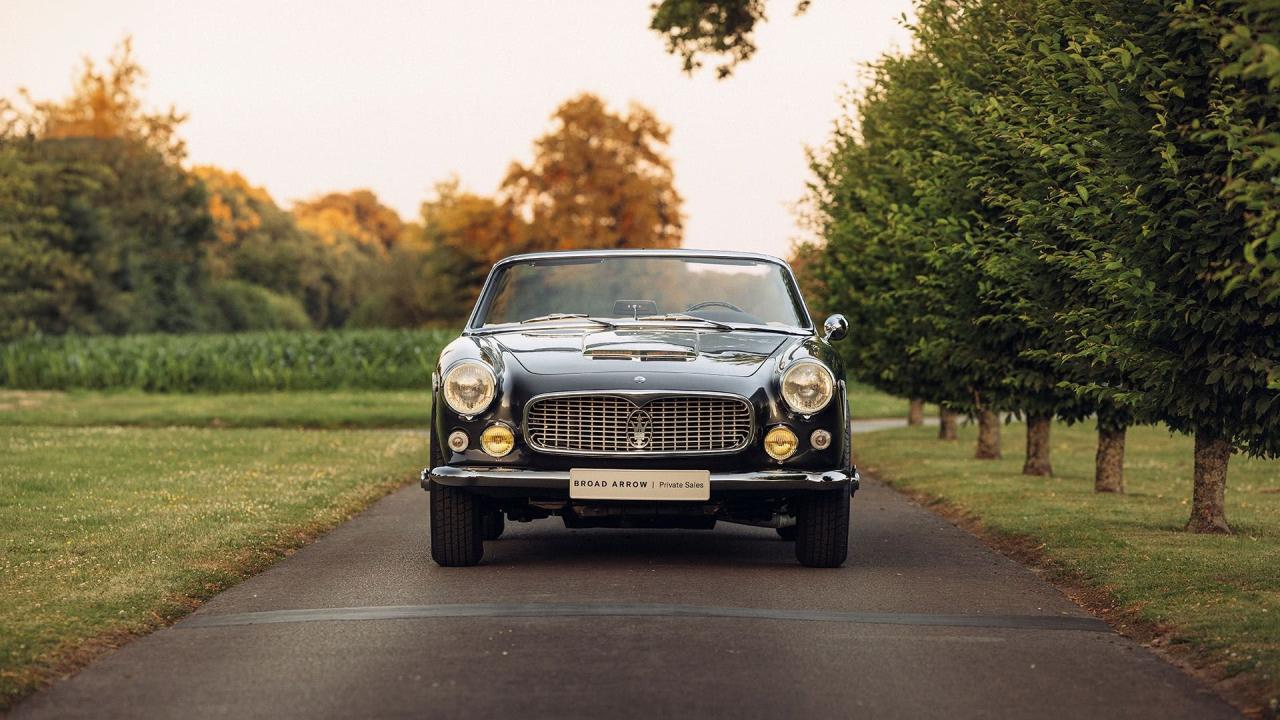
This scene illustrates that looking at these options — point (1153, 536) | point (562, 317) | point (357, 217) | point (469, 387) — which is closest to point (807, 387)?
point (469, 387)

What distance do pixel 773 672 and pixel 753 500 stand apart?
3.09 m

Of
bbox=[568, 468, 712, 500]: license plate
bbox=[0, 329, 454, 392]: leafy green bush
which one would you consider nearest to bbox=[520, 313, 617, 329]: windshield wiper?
bbox=[568, 468, 712, 500]: license plate

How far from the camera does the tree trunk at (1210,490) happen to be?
11.9 metres

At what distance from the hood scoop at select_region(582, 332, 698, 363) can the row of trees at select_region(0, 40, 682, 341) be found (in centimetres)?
4607

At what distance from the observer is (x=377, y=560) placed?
389 inches

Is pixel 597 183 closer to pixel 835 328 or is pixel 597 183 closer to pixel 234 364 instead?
pixel 234 364

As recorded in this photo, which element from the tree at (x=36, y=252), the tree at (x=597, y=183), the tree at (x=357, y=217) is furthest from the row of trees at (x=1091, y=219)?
the tree at (x=357, y=217)

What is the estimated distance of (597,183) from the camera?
222 feet

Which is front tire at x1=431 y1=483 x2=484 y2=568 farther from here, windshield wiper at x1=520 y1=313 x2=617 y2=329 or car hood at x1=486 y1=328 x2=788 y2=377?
windshield wiper at x1=520 y1=313 x2=617 y2=329

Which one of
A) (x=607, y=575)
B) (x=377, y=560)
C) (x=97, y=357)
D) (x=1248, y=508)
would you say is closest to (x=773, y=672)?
(x=607, y=575)

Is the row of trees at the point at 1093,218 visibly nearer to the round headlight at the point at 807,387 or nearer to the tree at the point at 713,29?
the round headlight at the point at 807,387

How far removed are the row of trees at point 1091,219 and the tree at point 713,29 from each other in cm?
746

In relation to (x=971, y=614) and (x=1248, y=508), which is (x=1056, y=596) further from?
(x=1248, y=508)

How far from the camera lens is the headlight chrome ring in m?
9.14
